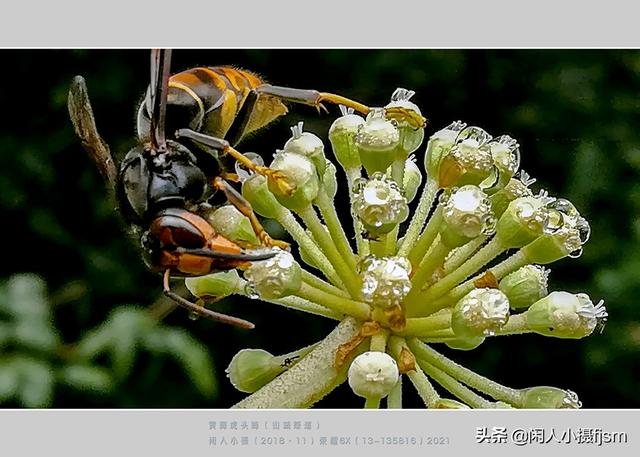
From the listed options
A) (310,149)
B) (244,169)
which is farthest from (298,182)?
(244,169)

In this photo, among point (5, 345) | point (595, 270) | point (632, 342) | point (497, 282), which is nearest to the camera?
point (497, 282)

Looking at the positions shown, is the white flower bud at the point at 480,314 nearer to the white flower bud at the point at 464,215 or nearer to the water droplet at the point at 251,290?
the white flower bud at the point at 464,215

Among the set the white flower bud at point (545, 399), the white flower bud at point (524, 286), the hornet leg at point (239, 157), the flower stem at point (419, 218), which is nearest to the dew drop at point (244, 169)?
the hornet leg at point (239, 157)

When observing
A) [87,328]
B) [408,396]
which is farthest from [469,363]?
[408,396]

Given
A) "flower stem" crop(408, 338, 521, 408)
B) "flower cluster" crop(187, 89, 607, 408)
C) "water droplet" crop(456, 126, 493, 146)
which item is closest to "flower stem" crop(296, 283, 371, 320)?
"flower cluster" crop(187, 89, 607, 408)

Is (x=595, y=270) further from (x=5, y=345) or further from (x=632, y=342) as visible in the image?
(x=5, y=345)

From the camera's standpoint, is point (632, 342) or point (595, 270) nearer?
point (632, 342)
